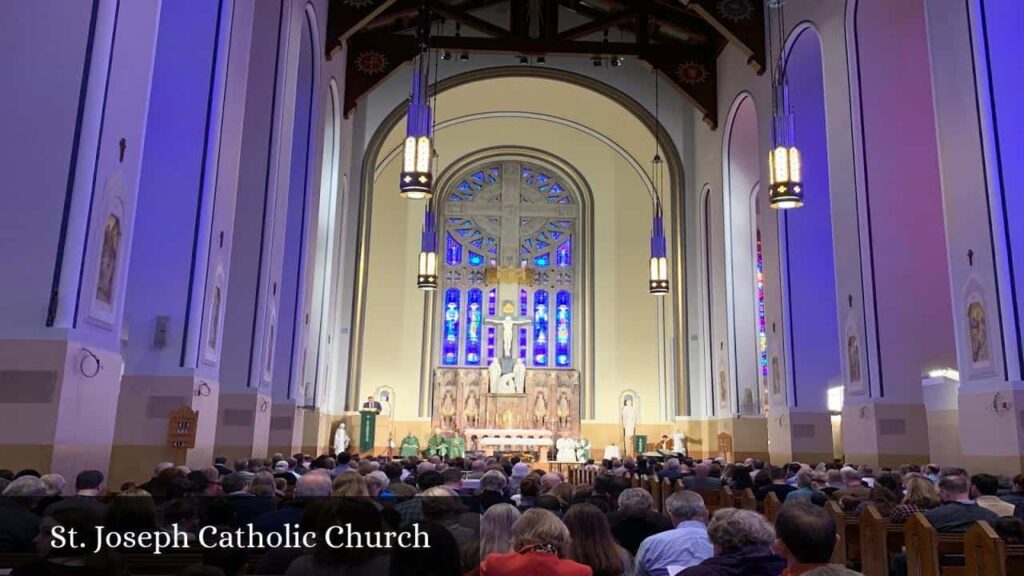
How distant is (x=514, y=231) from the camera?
A: 25359mm

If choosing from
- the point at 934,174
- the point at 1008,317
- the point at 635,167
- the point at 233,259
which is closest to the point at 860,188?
the point at 934,174

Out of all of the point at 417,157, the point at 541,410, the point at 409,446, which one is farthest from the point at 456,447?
the point at 417,157

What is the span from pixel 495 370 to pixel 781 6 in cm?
1241

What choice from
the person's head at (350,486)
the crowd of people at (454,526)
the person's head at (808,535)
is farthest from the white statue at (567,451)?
the person's head at (808,535)

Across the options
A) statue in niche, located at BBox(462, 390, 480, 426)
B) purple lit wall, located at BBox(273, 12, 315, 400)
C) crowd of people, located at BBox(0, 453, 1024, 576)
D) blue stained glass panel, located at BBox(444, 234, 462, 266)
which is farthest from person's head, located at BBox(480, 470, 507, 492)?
blue stained glass panel, located at BBox(444, 234, 462, 266)

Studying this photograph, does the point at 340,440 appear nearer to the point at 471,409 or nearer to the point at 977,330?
the point at 471,409

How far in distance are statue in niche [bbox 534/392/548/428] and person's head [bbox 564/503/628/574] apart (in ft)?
64.9

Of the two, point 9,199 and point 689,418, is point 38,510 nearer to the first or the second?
point 9,199

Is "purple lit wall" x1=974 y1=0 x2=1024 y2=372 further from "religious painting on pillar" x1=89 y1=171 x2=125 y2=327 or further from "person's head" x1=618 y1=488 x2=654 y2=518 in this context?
"religious painting on pillar" x1=89 y1=171 x2=125 y2=327

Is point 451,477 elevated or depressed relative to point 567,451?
elevated

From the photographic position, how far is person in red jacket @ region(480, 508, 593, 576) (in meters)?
2.67

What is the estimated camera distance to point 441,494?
146 inches

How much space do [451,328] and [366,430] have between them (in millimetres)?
6700

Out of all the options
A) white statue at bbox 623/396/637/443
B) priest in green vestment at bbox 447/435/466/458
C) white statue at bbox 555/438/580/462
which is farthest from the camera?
white statue at bbox 623/396/637/443
